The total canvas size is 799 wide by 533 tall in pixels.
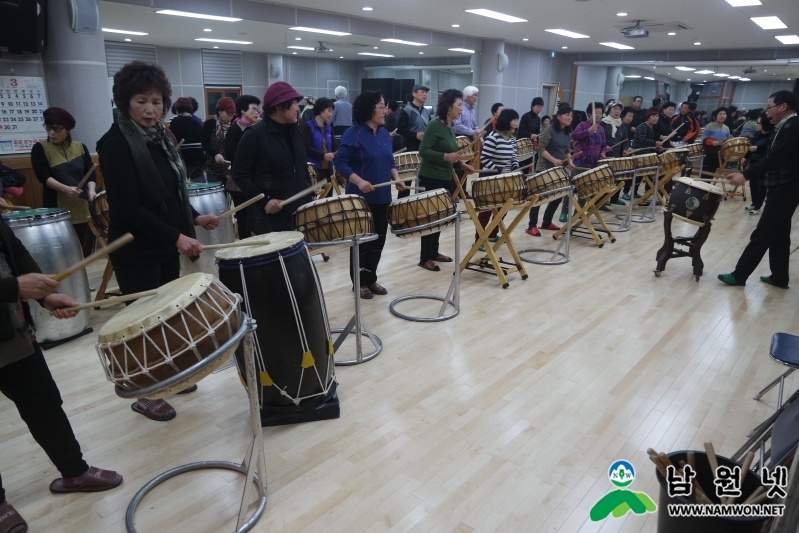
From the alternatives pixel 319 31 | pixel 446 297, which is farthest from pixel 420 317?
pixel 319 31

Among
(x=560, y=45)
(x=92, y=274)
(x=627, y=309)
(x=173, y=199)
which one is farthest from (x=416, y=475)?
(x=560, y=45)

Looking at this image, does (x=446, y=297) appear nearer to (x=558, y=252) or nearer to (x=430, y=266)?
(x=430, y=266)

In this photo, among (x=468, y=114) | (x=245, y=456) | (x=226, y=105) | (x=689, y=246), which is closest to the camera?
(x=245, y=456)

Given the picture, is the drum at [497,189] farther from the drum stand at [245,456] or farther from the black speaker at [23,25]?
the black speaker at [23,25]

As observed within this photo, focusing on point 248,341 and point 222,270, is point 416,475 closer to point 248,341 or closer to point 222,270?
point 248,341

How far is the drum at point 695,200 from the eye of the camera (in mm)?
4461

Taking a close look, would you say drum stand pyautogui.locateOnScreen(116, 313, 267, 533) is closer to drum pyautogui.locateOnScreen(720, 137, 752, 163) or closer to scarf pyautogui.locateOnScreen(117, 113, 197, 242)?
scarf pyautogui.locateOnScreen(117, 113, 197, 242)

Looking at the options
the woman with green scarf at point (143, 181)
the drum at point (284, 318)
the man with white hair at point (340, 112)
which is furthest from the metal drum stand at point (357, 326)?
the man with white hair at point (340, 112)

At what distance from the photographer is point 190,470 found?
7.37 feet

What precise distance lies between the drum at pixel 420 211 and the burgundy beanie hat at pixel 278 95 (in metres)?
0.97

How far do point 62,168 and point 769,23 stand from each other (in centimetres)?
1018

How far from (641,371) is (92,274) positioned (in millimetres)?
4535

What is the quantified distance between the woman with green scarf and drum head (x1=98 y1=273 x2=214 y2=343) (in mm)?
442

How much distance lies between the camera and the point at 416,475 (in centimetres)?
221
